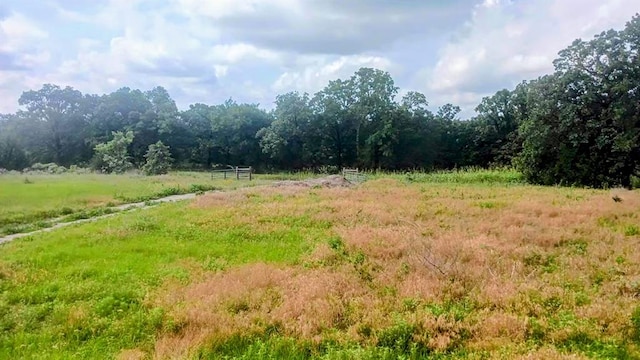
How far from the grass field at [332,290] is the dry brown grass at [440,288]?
0.03 metres

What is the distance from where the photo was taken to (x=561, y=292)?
880 cm

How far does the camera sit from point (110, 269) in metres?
11.6

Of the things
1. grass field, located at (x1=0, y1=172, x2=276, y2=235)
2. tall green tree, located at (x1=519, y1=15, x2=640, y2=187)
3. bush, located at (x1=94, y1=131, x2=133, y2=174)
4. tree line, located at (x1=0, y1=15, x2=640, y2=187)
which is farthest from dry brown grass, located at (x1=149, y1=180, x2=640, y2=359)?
bush, located at (x1=94, y1=131, x2=133, y2=174)

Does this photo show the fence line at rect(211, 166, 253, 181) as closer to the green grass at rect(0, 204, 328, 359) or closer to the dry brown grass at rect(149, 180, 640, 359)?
the green grass at rect(0, 204, 328, 359)

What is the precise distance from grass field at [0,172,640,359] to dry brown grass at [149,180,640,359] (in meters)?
0.03

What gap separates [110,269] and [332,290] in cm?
581

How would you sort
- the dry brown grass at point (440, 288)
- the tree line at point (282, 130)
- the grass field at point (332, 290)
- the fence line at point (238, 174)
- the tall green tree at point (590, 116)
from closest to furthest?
the grass field at point (332, 290) < the dry brown grass at point (440, 288) < the tall green tree at point (590, 116) < the fence line at point (238, 174) < the tree line at point (282, 130)

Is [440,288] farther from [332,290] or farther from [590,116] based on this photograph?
[590,116]

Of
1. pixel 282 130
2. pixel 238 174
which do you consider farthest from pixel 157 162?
pixel 282 130

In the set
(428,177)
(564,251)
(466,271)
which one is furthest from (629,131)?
(466,271)

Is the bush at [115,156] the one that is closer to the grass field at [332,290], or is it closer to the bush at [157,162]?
the bush at [157,162]

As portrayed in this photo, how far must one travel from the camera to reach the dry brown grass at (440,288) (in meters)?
7.42

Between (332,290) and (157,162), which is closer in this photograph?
(332,290)

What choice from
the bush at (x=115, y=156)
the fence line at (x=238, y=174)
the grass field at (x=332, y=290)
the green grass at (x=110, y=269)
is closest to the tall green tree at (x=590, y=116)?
the grass field at (x=332, y=290)
